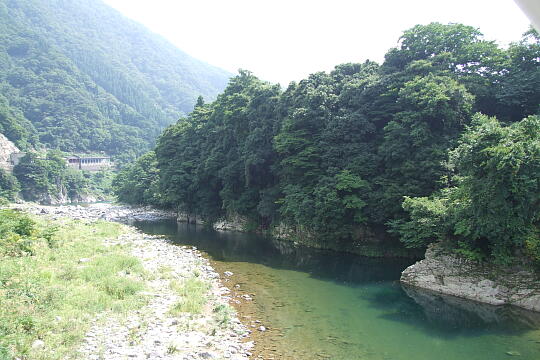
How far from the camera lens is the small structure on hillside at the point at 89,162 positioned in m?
127

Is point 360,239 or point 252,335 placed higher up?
point 360,239

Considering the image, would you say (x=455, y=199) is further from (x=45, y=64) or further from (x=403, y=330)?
(x=45, y=64)

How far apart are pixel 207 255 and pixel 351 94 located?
16.9m

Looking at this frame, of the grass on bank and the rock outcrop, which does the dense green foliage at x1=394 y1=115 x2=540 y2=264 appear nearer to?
the grass on bank

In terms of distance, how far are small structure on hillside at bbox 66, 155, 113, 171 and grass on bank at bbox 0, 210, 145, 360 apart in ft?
379

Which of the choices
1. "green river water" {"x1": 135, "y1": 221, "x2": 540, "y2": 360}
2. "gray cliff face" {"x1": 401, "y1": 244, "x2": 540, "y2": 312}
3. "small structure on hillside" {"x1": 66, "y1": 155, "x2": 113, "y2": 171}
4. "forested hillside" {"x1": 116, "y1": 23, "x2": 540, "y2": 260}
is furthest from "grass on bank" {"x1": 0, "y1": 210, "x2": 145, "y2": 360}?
"small structure on hillside" {"x1": 66, "y1": 155, "x2": 113, "y2": 171}

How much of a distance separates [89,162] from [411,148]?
130498mm

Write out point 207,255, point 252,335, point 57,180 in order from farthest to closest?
point 57,180, point 207,255, point 252,335

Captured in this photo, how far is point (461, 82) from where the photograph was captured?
26.1 m

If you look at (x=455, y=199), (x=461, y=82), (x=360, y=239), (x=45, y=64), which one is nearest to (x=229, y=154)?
(x=360, y=239)

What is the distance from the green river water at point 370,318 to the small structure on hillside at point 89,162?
4757 inches

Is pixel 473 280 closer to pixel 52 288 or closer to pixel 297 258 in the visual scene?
pixel 297 258

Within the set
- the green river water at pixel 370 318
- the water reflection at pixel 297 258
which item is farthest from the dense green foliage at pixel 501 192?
the water reflection at pixel 297 258

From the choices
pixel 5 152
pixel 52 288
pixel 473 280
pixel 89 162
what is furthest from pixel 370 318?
pixel 89 162
